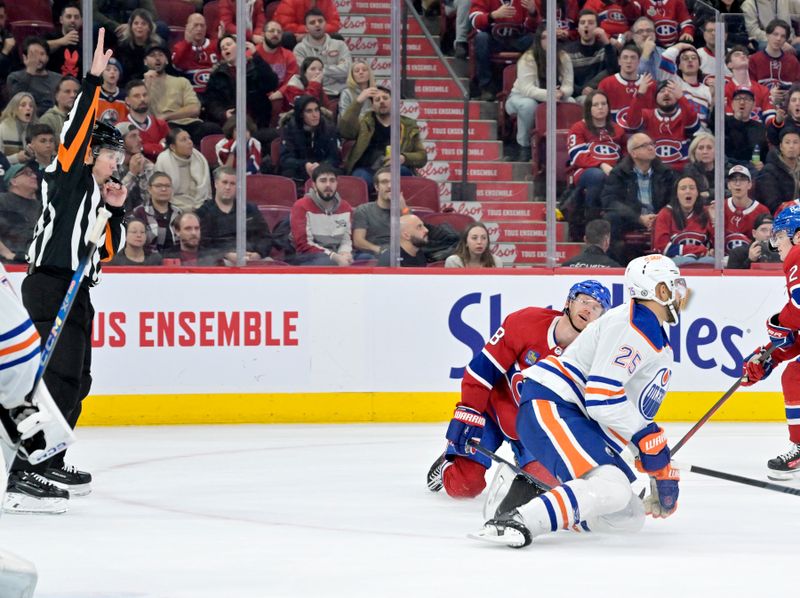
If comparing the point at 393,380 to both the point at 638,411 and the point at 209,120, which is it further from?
the point at 638,411

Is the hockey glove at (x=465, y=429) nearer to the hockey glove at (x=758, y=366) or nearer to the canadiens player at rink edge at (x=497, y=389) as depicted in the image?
the canadiens player at rink edge at (x=497, y=389)

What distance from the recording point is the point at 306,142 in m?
7.50

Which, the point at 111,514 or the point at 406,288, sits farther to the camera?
the point at 406,288

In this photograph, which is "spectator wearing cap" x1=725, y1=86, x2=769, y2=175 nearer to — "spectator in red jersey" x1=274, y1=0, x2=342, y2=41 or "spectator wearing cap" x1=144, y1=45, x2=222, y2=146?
"spectator in red jersey" x1=274, y1=0, x2=342, y2=41

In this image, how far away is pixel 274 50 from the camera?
24.7 feet

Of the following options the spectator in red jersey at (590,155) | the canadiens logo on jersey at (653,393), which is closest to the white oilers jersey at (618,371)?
the canadiens logo on jersey at (653,393)

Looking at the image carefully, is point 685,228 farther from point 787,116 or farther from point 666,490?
point 666,490

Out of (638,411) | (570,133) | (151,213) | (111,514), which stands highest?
(570,133)

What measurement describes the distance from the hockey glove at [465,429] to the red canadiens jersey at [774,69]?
4055 mm

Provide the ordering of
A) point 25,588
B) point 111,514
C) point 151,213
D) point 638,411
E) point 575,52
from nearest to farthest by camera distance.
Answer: point 25,588 → point 638,411 → point 111,514 → point 151,213 → point 575,52

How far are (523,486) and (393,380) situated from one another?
3344mm

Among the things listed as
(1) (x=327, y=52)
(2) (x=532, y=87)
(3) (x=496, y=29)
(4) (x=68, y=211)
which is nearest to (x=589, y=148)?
(2) (x=532, y=87)

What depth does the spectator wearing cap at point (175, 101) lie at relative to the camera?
7.36 meters

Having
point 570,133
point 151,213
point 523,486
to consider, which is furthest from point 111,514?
point 570,133
